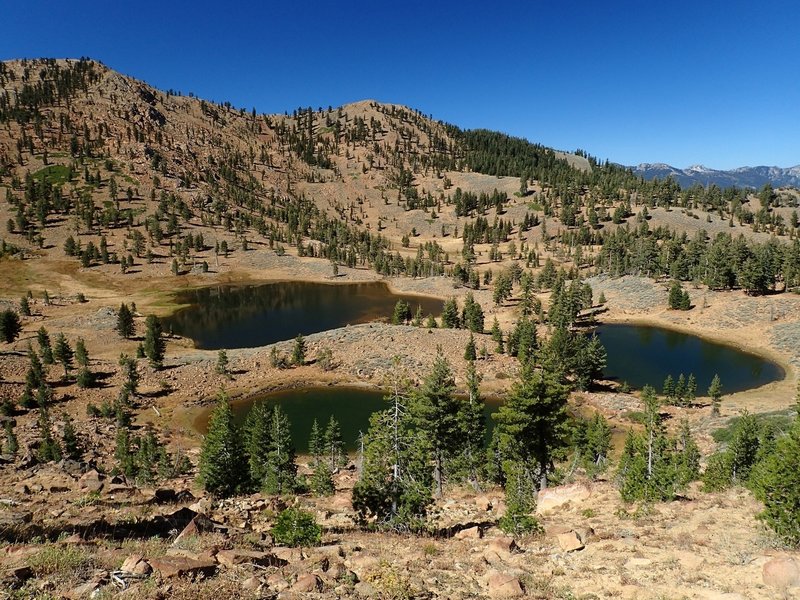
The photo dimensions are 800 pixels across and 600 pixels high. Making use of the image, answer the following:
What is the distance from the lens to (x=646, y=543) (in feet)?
63.0

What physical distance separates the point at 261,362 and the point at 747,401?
7997 cm

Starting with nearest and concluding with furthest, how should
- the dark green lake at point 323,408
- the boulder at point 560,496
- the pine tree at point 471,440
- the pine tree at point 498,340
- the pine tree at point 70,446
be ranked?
the boulder at point 560,496
the pine tree at point 471,440
the pine tree at point 70,446
the dark green lake at point 323,408
the pine tree at point 498,340

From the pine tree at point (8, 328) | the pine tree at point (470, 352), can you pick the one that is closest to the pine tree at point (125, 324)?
the pine tree at point (8, 328)

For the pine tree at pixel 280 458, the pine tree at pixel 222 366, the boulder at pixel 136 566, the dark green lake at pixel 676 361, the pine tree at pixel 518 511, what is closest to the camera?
the boulder at pixel 136 566

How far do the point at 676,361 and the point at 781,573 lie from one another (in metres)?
86.3

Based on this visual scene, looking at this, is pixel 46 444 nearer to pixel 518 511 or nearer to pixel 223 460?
pixel 223 460

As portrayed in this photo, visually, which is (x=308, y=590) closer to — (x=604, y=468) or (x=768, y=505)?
(x=768, y=505)

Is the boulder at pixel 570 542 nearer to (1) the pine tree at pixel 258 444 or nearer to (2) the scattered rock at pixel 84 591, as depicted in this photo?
(2) the scattered rock at pixel 84 591

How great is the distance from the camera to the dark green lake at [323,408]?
205ft

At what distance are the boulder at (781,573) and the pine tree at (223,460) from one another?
33662mm

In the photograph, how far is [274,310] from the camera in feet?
441

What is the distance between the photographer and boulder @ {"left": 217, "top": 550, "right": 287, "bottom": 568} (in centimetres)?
1375

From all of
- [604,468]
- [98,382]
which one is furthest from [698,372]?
[98,382]

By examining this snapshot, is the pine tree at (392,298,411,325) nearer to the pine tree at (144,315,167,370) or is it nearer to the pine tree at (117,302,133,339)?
the pine tree at (144,315,167,370)
